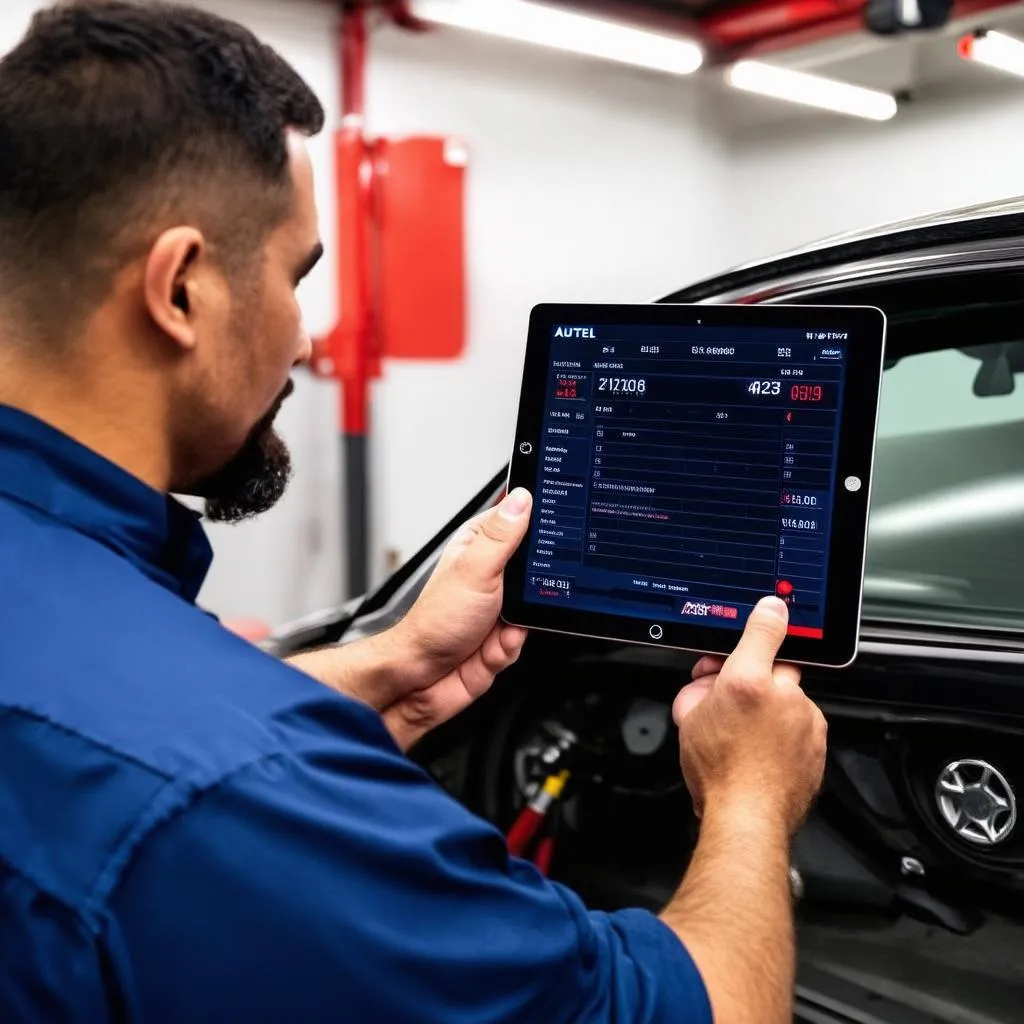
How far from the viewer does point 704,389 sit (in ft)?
3.71

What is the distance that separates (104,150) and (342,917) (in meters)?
0.58

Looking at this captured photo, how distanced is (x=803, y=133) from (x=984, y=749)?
18.1 ft

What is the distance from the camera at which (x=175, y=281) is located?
2.75 feet

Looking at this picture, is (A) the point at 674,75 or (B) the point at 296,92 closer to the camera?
(B) the point at 296,92

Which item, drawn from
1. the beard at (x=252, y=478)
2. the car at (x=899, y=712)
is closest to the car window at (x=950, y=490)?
the car at (x=899, y=712)

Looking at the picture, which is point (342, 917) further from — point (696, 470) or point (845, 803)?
point (845, 803)

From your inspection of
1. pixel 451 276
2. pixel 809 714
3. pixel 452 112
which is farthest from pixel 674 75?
pixel 809 714

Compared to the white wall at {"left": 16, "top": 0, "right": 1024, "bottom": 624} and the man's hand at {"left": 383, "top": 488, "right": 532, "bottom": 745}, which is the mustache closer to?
the man's hand at {"left": 383, "top": 488, "right": 532, "bottom": 745}

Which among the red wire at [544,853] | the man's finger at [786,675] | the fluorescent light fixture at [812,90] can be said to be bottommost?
the red wire at [544,853]

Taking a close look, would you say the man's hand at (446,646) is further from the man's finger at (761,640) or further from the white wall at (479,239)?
the white wall at (479,239)

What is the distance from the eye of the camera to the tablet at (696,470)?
3.49 ft

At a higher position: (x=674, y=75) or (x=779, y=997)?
(x=674, y=75)

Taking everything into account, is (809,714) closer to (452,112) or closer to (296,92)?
(296,92)

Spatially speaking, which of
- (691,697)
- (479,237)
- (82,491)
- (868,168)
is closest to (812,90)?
(868,168)
